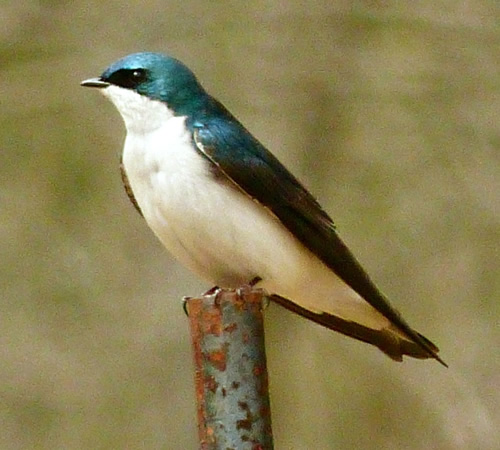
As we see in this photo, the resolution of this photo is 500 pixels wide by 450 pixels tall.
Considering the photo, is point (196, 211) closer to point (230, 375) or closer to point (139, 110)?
point (139, 110)

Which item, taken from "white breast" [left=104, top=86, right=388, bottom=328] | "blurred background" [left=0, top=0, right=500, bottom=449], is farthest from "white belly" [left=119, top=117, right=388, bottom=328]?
"blurred background" [left=0, top=0, right=500, bottom=449]

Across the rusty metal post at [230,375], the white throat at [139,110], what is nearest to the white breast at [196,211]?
the white throat at [139,110]

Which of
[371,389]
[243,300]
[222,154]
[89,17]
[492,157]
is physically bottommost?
[243,300]

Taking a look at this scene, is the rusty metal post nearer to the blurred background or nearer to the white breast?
the white breast

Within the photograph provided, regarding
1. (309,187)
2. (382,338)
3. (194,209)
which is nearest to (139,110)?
(194,209)

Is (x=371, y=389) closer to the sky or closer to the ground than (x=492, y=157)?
closer to the ground

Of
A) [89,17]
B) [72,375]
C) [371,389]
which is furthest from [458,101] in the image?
[72,375]

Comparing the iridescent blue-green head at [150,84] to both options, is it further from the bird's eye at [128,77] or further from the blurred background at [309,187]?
the blurred background at [309,187]

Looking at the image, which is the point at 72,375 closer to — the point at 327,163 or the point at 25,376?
the point at 25,376
